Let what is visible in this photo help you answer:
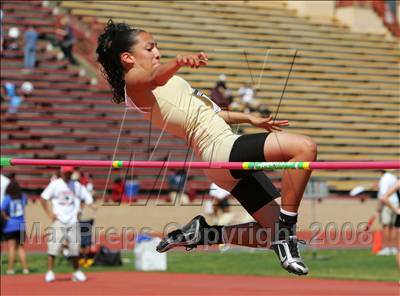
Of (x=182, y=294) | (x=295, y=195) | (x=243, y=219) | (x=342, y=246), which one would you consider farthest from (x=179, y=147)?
(x=295, y=195)

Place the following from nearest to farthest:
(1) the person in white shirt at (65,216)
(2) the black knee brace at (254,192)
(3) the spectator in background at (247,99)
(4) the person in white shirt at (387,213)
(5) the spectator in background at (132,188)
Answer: (2) the black knee brace at (254,192) < (1) the person in white shirt at (65,216) < (4) the person in white shirt at (387,213) < (5) the spectator in background at (132,188) < (3) the spectator in background at (247,99)

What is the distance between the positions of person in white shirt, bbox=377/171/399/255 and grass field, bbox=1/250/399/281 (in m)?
0.36

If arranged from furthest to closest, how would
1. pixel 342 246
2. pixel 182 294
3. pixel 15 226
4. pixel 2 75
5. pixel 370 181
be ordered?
pixel 370 181 → pixel 2 75 → pixel 342 246 → pixel 15 226 → pixel 182 294

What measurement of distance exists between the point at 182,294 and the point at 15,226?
3828mm

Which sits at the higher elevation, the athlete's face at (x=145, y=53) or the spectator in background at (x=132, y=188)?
the athlete's face at (x=145, y=53)

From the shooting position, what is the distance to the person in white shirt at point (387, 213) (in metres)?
17.7

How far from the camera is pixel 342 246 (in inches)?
822

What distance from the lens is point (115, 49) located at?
7059 millimetres

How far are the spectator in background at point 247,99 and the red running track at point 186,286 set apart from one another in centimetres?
1030

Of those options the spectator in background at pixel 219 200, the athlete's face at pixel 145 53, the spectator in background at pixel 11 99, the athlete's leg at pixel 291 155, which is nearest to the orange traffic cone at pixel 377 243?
the spectator in background at pixel 219 200

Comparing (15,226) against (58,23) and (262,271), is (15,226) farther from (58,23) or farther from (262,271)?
(58,23)

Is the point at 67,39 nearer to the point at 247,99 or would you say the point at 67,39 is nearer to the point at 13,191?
the point at 247,99

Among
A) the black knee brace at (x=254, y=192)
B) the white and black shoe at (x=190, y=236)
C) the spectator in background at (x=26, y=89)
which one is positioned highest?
the spectator in background at (x=26, y=89)

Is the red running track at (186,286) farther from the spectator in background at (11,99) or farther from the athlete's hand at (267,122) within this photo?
the spectator in background at (11,99)
